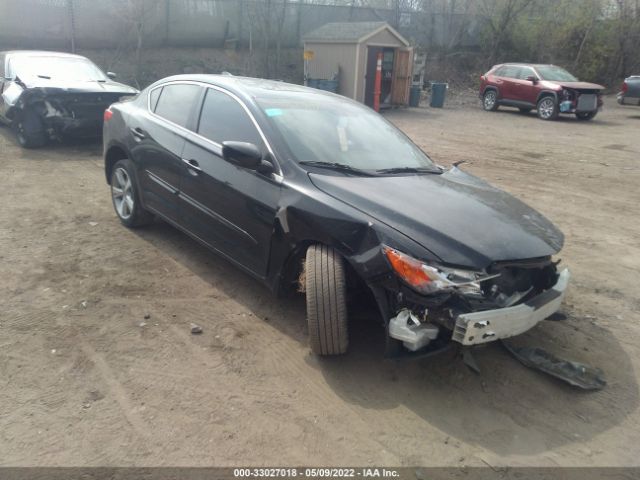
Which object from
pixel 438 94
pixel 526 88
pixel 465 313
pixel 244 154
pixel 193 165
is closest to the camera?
pixel 465 313

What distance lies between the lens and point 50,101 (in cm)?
845

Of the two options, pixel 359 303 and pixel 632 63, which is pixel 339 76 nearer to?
pixel 359 303

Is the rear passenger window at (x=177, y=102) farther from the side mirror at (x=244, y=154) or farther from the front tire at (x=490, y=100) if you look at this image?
the front tire at (x=490, y=100)

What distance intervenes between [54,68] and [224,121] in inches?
265

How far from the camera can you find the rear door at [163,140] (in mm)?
4574

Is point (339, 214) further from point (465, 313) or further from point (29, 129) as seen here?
point (29, 129)

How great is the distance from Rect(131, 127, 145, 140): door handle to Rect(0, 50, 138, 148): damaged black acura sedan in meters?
4.09

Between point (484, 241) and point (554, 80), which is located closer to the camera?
point (484, 241)

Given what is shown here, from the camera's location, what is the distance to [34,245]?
5051 mm

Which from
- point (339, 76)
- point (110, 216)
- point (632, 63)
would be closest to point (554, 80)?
point (339, 76)

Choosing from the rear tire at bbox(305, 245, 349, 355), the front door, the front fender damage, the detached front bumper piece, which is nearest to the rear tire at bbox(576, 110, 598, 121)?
the front door

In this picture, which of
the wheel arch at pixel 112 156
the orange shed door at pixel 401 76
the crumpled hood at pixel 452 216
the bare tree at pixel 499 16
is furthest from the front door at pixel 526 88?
the wheel arch at pixel 112 156

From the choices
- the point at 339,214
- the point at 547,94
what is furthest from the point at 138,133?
the point at 547,94

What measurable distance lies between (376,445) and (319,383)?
0.60 meters
